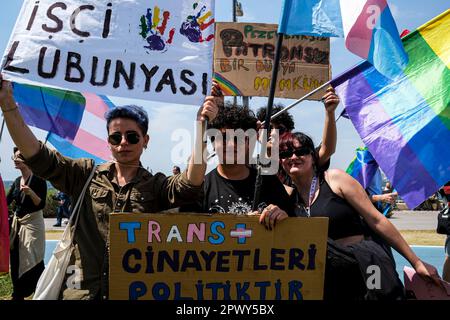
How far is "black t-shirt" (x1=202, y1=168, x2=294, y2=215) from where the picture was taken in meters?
2.46

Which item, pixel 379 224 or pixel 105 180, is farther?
pixel 379 224

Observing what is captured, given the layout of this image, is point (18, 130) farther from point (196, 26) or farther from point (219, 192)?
point (196, 26)

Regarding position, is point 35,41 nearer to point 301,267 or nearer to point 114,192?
point 114,192

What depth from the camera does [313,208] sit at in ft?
8.55

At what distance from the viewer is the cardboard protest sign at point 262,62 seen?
585cm

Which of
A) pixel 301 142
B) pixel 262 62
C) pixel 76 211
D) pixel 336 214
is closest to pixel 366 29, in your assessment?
pixel 301 142

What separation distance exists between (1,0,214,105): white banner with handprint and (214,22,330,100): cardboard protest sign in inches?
114

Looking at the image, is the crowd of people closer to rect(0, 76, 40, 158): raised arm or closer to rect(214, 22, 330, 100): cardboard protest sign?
rect(0, 76, 40, 158): raised arm

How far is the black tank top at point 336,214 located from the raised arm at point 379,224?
0.03m

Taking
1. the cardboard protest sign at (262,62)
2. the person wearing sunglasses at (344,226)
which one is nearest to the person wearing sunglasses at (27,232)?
the cardboard protest sign at (262,62)

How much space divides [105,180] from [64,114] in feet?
7.71

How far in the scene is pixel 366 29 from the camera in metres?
2.96

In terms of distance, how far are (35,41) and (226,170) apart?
124cm
